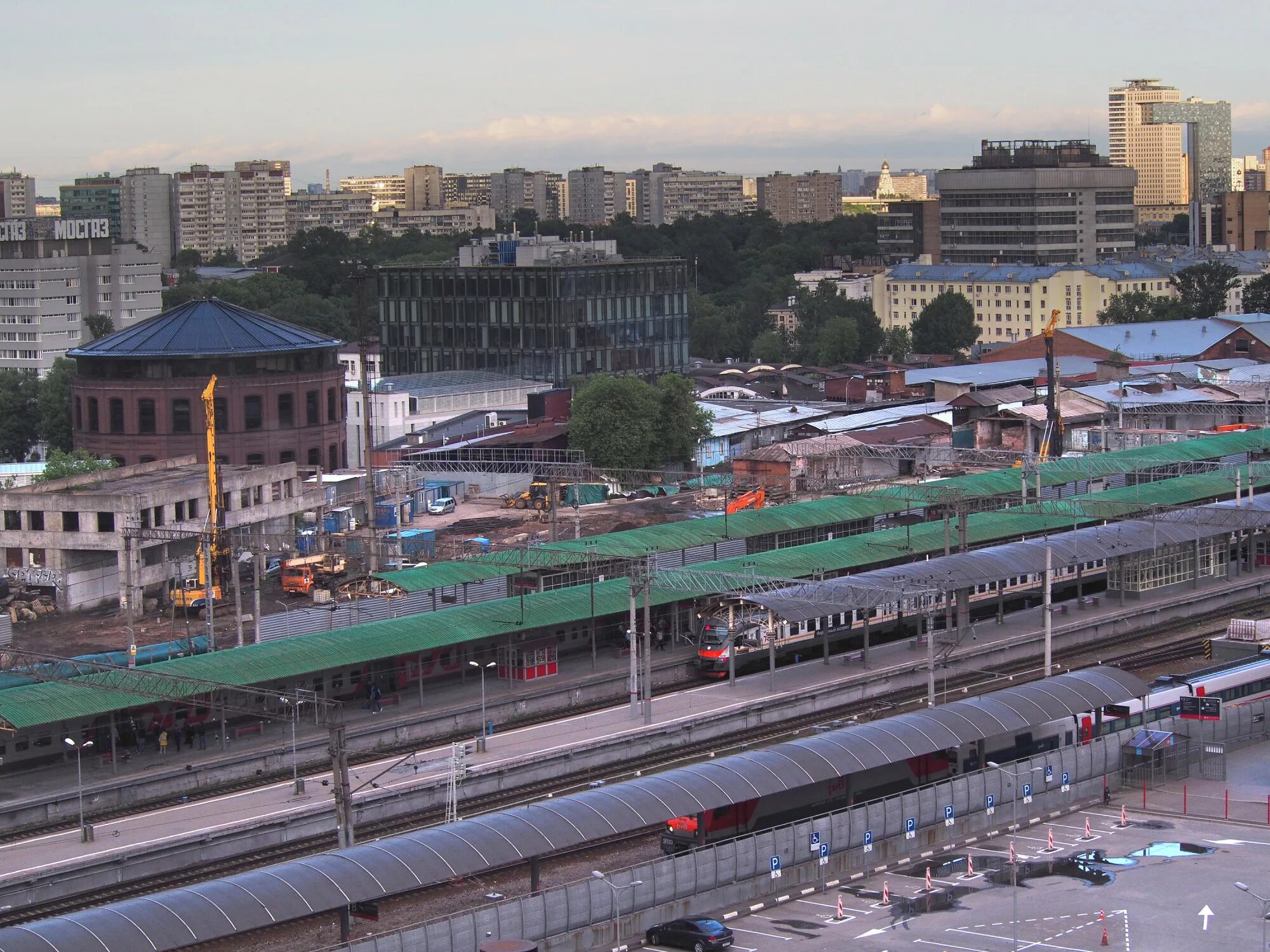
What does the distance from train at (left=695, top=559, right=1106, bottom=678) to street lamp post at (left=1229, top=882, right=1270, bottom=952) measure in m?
18.0

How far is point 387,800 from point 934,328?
10459 cm

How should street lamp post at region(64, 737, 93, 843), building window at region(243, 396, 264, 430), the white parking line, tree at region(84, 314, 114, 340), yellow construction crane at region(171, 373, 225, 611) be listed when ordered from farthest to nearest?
tree at region(84, 314, 114, 340) < building window at region(243, 396, 264, 430) < yellow construction crane at region(171, 373, 225, 611) < street lamp post at region(64, 737, 93, 843) < the white parking line

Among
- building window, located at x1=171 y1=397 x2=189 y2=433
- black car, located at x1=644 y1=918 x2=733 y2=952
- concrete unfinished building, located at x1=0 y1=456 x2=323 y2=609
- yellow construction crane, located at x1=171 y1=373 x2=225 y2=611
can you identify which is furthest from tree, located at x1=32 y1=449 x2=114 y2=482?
black car, located at x1=644 y1=918 x2=733 y2=952

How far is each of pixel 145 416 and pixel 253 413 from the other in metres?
4.54

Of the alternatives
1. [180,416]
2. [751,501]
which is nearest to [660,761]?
[751,501]

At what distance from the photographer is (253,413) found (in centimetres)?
8031

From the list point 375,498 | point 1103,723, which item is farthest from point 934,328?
point 1103,723

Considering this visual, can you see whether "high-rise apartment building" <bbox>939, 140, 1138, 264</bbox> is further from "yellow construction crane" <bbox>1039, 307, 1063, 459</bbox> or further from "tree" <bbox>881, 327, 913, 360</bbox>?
"yellow construction crane" <bbox>1039, 307, 1063, 459</bbox>

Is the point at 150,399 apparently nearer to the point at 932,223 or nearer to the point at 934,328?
the point at 934,328

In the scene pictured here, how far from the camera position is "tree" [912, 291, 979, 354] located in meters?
136

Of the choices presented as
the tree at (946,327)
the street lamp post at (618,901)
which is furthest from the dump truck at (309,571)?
the tree at (946,327)

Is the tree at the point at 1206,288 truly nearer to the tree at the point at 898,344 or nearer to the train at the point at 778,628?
the tree at the point at 898,344

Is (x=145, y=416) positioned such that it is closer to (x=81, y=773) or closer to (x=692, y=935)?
(x=81, y=773)

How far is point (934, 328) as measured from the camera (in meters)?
→ 137
